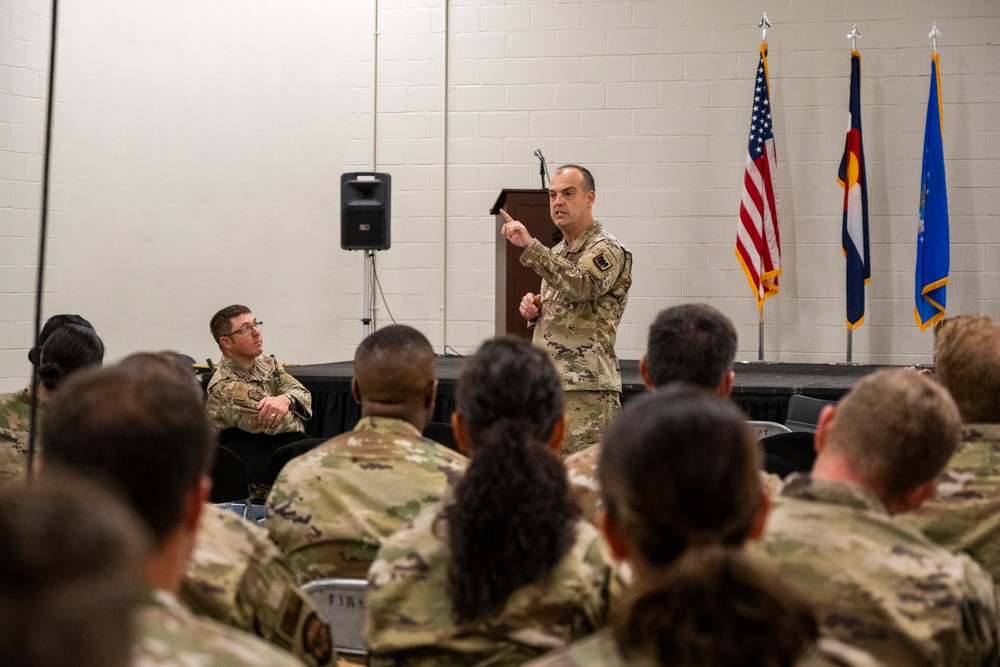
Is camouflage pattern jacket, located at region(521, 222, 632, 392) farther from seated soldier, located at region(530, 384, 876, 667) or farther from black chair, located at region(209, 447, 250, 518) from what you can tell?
seated soldier, located at region(530, 384, 876, 667)

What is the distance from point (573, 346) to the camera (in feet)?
13.4

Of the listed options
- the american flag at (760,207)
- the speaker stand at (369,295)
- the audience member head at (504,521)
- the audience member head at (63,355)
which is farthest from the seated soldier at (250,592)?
the american flag at (760,207)

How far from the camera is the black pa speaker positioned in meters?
6.29

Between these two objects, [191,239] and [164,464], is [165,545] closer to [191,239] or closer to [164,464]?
[164,464]

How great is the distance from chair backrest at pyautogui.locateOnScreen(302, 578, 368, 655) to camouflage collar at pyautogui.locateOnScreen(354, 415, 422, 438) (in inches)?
15.4

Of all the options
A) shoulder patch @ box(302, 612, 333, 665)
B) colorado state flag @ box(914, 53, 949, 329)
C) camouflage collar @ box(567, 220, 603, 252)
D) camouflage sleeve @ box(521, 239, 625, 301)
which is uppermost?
colorado state flag @ box(914, 53, 949, 329)

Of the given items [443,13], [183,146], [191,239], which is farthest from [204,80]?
[443,13]

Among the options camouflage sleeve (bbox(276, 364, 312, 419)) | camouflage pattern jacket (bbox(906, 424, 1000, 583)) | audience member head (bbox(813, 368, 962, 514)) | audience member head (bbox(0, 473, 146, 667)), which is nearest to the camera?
audience member head (bbox(0, 473, 146, 667))

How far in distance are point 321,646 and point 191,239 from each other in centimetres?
576

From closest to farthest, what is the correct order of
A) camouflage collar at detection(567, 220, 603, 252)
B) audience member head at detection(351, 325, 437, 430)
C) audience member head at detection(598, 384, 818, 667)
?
audience member head at detection(598, 384, 818, 667)
audience member head at detection(351, 325, 437, 430)
camouflage collar at detection(567, 220, 603, 252)

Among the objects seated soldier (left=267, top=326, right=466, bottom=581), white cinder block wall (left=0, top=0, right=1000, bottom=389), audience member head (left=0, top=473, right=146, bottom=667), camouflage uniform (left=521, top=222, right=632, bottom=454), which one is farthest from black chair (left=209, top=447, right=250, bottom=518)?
white cinder block wall (left=0, top=0, right=1000, bottom=389)

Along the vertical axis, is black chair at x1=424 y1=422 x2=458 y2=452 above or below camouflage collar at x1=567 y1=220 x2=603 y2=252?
below

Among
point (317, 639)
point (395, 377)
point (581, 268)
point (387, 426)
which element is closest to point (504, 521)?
point (317, 639)

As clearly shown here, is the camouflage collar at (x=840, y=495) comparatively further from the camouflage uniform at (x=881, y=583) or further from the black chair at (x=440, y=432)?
the black chair at (x=440, y=432)
